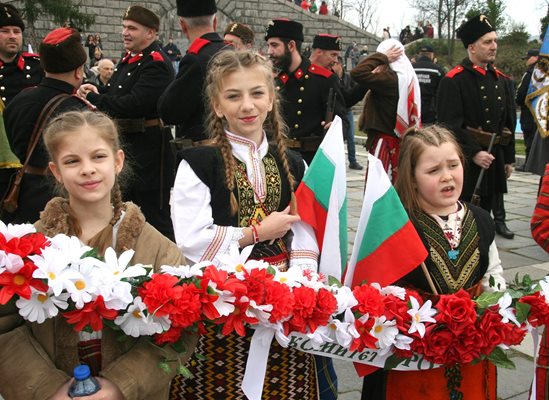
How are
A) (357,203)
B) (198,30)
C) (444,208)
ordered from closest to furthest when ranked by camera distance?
(444,208) < (198,30) < (357,203)

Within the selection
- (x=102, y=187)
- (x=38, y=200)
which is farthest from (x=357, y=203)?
(x=102, y=187)

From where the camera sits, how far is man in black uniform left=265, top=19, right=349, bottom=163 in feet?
17.2

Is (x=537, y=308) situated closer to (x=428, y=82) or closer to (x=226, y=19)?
(x=428, y=82)

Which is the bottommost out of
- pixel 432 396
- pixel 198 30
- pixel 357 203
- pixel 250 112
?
pixel 357 203

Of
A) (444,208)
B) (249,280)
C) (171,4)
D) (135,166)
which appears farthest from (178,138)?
(171,4)

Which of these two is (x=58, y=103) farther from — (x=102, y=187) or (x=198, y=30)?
(x=102, y=187)

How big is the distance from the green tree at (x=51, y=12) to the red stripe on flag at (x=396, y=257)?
20099mm

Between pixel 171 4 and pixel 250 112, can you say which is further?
pixel 171 4

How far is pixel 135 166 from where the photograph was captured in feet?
15.5

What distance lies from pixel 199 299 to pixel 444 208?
3.81 ft

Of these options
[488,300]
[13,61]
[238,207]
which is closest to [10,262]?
[238,207]

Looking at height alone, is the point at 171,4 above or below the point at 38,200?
above

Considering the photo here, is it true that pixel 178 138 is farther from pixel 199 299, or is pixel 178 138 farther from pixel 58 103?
pixel 199 299

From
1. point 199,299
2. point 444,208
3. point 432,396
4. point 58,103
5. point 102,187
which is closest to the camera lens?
point 199,299
